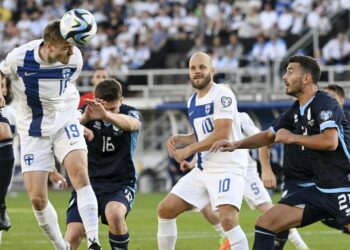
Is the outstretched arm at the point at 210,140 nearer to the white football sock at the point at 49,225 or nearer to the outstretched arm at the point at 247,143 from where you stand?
the outstretched arm at the point at 247,143

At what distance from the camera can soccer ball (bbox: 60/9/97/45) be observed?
10609mm

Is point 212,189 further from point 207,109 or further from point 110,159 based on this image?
point 110,159

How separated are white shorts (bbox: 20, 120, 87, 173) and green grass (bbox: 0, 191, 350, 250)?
3.18 metres

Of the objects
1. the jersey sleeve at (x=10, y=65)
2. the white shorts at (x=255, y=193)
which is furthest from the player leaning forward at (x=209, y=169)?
the white shorts at (x=255, y=193)

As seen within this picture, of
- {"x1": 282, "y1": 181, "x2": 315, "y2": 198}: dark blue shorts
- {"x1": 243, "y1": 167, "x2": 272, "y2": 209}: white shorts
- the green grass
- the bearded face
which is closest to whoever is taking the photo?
the bearded face

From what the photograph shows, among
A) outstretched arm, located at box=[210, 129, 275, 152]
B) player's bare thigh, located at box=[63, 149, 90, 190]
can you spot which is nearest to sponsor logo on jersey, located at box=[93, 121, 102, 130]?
player's bare thigh, located at box=[63, 149, 90, 190]

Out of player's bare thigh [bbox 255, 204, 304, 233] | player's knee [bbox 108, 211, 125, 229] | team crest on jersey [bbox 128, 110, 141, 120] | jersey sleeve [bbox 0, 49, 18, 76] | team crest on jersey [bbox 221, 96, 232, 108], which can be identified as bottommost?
player's knee [bbox 108, 211, 125, 229]

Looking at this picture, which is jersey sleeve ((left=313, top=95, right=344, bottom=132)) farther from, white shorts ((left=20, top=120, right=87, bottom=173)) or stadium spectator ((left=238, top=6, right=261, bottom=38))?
stadium spectator ((left=238, top=6, right=261, bottom=38))

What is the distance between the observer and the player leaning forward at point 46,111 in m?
11.0

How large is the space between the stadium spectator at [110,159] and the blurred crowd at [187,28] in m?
18.0

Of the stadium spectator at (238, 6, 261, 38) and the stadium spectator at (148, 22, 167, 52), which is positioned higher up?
the stadium spectator at (238, 6, 261, 38)

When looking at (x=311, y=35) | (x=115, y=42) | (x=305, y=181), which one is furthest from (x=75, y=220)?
(x=115, y=42)

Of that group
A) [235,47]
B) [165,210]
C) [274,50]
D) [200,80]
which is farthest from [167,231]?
[235,47]

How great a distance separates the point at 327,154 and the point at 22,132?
131 inches
